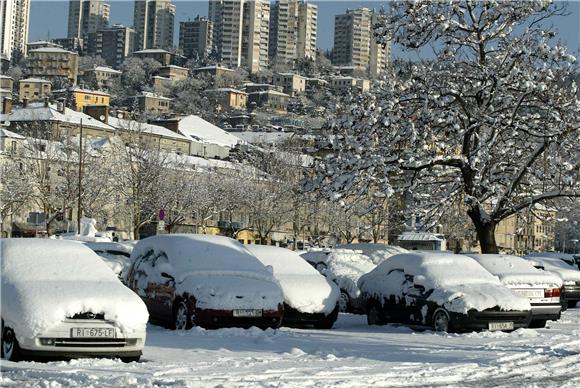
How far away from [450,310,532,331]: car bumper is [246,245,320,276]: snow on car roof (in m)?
3.45

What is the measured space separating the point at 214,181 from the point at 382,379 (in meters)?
77.9

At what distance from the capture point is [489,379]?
12.5 m

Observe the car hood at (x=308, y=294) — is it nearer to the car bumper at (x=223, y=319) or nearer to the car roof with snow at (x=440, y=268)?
the car roof with snow at (x=440, y=268)

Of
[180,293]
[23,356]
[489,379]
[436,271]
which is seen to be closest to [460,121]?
[436,271]

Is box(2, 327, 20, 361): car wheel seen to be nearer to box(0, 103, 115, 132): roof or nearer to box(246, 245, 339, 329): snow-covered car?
box(246, 245, 339, 329): snow-covered car

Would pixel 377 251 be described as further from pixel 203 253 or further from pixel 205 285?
pixel 205 285

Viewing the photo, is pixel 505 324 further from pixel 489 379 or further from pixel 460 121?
pixel 460 121

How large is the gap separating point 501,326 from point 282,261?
4754 millimetres

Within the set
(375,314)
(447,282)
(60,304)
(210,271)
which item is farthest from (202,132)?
(60,304)

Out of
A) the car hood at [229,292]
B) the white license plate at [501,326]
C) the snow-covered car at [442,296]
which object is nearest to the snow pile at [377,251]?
the snow-covered car at [442,296]

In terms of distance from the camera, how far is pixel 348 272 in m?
25.7

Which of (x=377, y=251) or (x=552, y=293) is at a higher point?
(x=377, y=251)

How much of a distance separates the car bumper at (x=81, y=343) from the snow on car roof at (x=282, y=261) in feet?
24.3

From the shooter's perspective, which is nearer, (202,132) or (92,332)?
(92,332)
